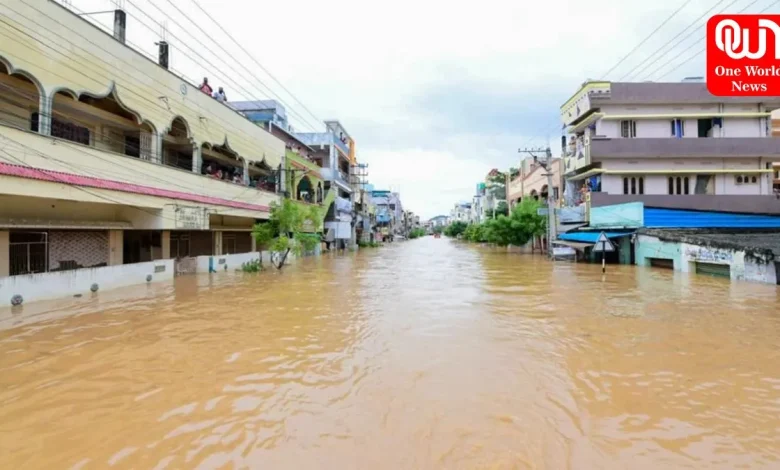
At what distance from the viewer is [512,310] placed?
11.1 m

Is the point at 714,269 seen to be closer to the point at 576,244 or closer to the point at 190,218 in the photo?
the point at 576,244

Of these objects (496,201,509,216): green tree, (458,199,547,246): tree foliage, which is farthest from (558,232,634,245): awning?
(496,201,509,216): green tree

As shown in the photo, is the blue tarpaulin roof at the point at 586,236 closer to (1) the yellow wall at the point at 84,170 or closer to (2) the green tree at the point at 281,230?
(2) the green tree at the point at 281,230

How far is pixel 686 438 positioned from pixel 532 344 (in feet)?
11.6

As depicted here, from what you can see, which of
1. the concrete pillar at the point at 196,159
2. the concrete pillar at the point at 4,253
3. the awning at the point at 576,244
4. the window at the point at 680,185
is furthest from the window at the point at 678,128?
the concrete pillar at the point at 4,253

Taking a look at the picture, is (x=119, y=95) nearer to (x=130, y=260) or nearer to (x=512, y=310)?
(x=130, y=260)

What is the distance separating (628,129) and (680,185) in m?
4.80

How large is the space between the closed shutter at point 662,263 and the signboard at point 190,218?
74.5 ft

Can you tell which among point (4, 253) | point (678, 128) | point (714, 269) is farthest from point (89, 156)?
point (678, 128)

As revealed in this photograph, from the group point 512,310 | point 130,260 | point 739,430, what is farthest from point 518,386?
point 130,260

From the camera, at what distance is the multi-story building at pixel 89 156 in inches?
467

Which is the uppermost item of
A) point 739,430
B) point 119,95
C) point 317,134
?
point 317,134

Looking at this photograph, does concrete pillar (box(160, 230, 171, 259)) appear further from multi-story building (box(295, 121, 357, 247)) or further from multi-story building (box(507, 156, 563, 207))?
multi-story building (box(507, 156, 563, 207))

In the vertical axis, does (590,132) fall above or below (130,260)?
above
